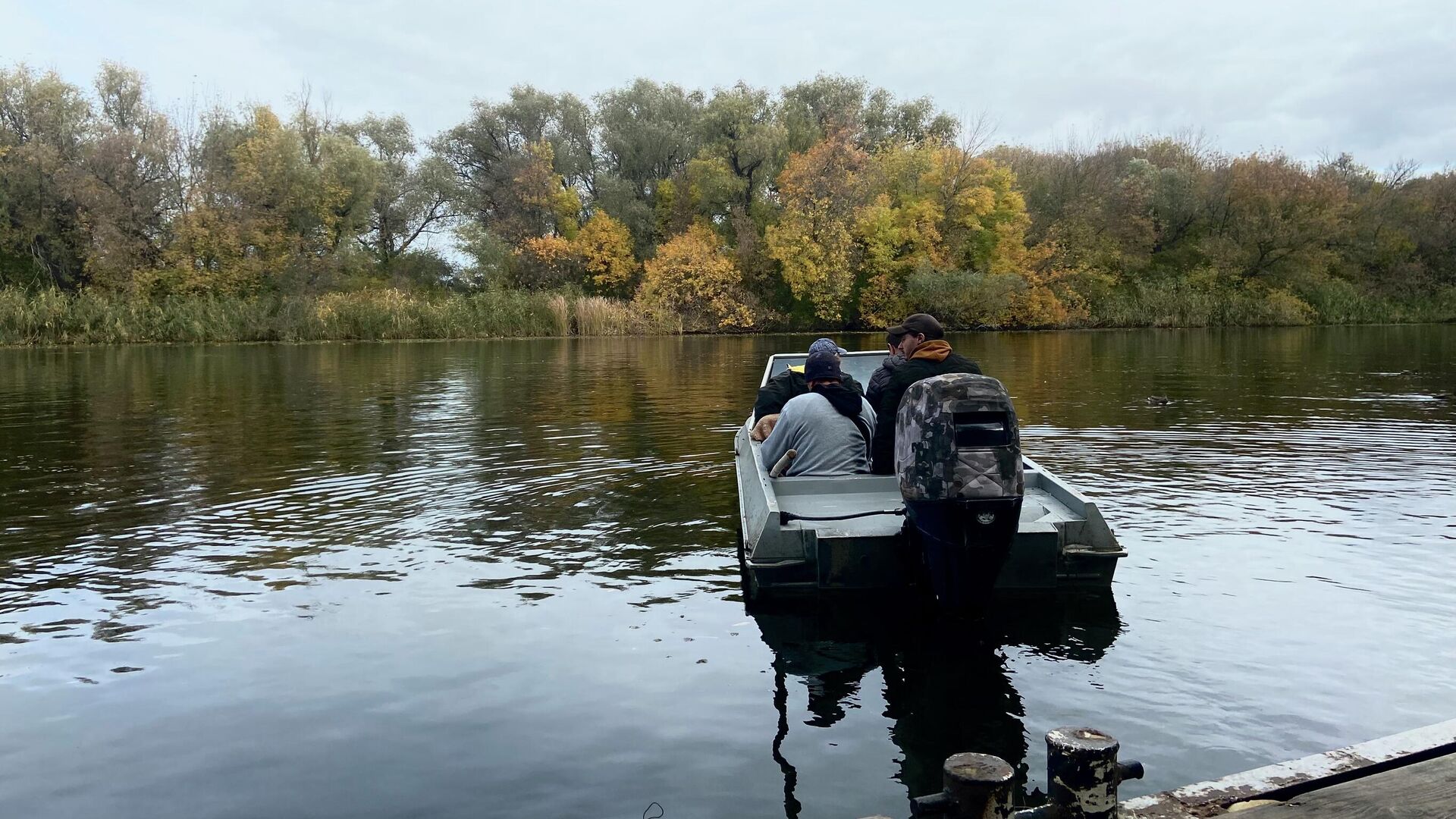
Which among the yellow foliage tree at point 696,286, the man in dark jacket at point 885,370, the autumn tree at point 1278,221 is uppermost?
the autumn tree at point 1278,221

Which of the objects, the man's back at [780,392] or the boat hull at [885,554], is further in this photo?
the man's back at [780,392]

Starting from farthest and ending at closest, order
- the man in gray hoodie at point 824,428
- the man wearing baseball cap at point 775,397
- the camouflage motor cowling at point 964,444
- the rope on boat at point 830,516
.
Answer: the man wearing baseball cap at point 775,397 < the man in gray hoodie at point 824,428 < the rope on boat at point 830,516 < the camouflage motor cowling at point 964,444

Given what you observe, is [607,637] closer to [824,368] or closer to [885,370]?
[824,368]

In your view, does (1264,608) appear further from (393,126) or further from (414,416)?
(393,126)

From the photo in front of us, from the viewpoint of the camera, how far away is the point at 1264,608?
6363 mm

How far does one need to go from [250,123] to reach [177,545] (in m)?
49.3

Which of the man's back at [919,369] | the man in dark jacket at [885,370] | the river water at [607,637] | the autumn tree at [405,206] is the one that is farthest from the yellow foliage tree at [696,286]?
the man's back at [919,369]

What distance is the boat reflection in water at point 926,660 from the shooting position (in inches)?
180

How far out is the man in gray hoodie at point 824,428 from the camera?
7.72 m

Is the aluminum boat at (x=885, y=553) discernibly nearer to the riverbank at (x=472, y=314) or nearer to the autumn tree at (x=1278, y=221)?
the riverbank at (x=472, y=314)

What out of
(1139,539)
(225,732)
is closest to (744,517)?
(1139,539)

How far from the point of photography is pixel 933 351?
6.94 metres

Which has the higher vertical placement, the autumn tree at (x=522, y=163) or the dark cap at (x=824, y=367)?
the autumn tree at (x=522, y=163)

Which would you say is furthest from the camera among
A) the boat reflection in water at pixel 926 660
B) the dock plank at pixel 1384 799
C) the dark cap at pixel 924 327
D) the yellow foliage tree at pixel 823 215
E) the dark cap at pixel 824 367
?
the yellow foliage tree at pixel 823 215
